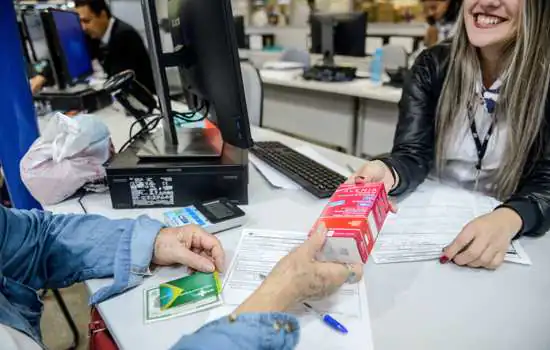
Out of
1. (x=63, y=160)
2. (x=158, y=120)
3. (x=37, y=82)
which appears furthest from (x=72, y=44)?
(x=63, y=160)

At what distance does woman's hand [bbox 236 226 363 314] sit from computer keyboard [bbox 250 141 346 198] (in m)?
0.40

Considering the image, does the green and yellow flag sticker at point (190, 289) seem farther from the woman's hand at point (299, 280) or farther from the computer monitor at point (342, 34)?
the computer monitor at point (342, 34)

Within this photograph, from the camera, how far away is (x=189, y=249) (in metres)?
0.74

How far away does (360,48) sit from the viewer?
3.13 m

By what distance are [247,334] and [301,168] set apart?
2.28 feet

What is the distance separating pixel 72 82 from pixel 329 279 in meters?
1.94

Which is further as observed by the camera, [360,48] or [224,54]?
[360,48]

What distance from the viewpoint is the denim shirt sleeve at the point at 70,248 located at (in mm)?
708

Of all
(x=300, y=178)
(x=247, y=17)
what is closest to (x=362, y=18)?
(x=300, y=178)

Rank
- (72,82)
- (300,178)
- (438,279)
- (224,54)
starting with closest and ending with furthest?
(438,279) → (224,54) → (300,178) → (72,82)

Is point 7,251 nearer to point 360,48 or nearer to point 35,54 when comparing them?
point 35,54

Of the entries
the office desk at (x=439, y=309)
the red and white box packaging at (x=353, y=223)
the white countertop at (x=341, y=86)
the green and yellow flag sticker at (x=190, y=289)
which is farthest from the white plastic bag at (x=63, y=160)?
the white countertop at (x=341, y=86)

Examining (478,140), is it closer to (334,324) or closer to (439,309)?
(439,309)

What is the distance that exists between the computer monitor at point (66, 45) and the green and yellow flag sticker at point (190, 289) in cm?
161
